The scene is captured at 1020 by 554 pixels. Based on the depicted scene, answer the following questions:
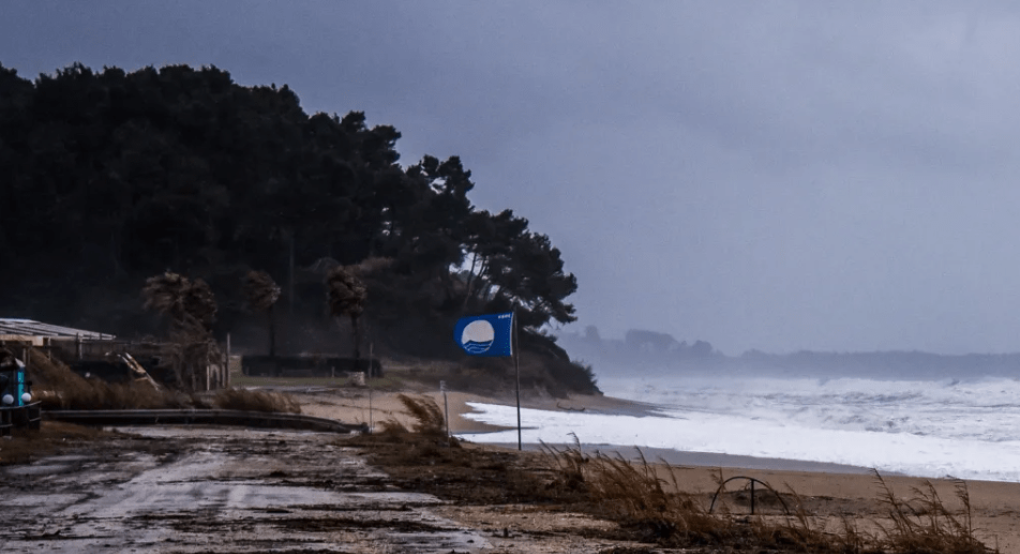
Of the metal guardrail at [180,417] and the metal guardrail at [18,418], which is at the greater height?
the metal guardrail at [18,418]

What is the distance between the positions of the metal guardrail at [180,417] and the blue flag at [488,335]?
10.3 metres

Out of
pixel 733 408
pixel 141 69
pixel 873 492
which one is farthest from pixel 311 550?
pixel 141 69

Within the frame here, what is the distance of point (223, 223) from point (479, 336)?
218 ft

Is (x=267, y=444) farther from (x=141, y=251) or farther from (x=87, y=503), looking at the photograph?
(x=141, y=251)

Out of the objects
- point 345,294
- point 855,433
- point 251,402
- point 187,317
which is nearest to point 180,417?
point 251,402

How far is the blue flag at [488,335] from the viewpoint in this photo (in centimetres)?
2212

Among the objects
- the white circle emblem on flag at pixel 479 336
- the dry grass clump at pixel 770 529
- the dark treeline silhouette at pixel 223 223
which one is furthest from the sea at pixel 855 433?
the dark treeline silhouette at pixel 223 223

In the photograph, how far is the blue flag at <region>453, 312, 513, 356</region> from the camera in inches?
871

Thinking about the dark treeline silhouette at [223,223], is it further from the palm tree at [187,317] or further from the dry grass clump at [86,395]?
the dry grass clump at [86,395]

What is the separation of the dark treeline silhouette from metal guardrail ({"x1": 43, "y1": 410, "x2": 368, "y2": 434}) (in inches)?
1863

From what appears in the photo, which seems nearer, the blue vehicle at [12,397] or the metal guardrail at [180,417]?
the blue vehicle at [12,397]

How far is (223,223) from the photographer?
85688mm

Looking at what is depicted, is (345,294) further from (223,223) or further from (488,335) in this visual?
(488,335)

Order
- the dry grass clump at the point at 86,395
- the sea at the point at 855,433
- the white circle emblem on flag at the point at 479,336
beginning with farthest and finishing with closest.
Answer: the dry grass clump at the point at 86,395 < the sea at the point at 855,433 < the white circle emblem on flag at the point at 479,336
